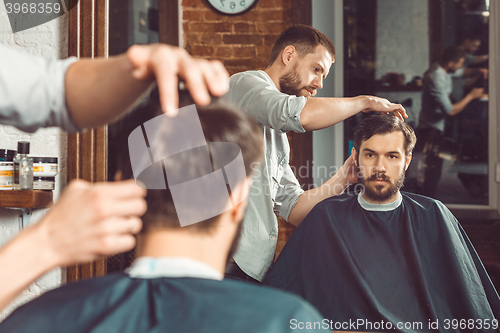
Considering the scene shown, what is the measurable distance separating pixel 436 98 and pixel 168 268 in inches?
56.2

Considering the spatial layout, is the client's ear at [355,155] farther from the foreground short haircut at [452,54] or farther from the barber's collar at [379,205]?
the foreground short haircut at [452,54]

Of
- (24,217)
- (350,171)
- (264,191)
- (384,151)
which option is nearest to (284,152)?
(264,191)

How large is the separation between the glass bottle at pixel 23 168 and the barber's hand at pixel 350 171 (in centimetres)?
146

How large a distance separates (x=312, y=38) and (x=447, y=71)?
1.97 ft

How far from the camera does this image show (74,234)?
0.57m

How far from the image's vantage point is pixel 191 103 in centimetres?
86

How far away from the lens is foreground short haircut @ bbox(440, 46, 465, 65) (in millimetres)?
1674

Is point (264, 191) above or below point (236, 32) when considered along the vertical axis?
below

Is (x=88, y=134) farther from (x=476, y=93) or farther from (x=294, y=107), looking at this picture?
(x=476, y=93)

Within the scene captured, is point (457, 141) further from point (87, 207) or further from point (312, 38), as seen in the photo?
point (87, 207)

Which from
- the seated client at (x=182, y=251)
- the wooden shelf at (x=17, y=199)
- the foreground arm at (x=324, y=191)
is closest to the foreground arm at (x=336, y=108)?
the foreground arm at (x=324, y=191)

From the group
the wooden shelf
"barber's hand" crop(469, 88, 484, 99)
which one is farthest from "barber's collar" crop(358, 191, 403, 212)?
the wooden shelf

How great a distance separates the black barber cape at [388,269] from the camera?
1.56 meters

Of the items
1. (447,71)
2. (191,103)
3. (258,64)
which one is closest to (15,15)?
(258,64)
